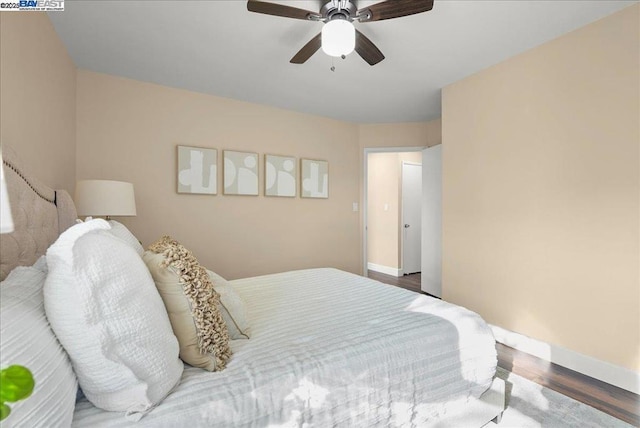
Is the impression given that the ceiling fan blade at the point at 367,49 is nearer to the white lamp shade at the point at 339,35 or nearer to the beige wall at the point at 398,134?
the white lamp shade at the point at 339,35

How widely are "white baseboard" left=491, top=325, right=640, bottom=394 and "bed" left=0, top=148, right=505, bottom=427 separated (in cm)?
113

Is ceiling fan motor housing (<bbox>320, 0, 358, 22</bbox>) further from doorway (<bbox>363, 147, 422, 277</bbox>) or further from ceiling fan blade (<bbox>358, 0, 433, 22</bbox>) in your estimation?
doorway (<bbox>363, 147, 422, 277</bbox>)

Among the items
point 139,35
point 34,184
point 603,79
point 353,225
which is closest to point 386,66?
point 603,79

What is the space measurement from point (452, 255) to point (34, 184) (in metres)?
3.35

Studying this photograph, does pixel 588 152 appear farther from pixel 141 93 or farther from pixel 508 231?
pixel 141 93

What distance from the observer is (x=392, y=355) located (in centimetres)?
128

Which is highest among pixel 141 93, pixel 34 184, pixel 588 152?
pixel 141 93

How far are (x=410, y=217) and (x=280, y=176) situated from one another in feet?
9.51

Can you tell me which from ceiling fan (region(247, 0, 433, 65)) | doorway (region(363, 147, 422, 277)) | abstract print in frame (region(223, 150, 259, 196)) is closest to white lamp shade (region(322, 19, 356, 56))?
ceiling fan (region(247, 0, 433, 65))

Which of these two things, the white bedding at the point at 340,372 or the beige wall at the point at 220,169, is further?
the beige wall at the point at 220,169

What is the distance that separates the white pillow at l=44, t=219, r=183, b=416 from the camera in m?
0.81

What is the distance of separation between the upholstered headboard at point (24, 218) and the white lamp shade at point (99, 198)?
62 centimetres

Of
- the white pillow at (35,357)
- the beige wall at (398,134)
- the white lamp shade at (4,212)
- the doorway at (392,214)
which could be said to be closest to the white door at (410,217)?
the doorway at (392,214)

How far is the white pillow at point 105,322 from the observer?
2.66 ft
